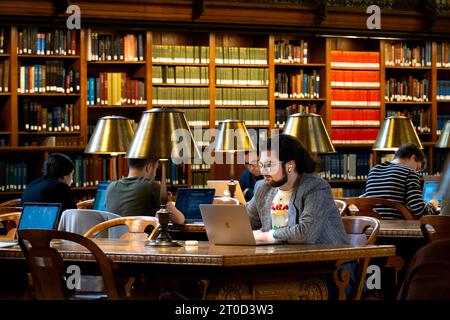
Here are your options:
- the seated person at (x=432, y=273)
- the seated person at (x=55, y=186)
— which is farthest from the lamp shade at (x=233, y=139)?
the seated person at (x=432, y=273)

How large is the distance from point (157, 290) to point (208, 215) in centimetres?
42

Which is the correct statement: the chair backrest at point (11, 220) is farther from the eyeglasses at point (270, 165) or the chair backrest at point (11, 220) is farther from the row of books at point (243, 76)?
the row of books at point (243, 76)

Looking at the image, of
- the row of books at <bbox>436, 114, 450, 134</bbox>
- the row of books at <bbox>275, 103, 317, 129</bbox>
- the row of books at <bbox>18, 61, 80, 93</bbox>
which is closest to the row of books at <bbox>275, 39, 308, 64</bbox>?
the row of books at <bbox>275, 103, 317, 129</bbox>

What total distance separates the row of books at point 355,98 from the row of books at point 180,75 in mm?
1731

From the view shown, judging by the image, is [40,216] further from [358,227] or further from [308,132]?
[308,132]

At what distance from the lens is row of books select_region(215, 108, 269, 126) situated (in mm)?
11188

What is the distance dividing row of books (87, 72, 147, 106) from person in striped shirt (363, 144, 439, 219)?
155 inches

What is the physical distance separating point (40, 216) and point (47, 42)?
18.5 ft

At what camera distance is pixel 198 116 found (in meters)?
11.1

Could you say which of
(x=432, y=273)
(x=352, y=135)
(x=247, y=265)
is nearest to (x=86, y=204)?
(x=247, y=265)

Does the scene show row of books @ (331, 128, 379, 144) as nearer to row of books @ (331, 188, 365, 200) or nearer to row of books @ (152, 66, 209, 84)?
row of books @ (331, 188, 365, 200)

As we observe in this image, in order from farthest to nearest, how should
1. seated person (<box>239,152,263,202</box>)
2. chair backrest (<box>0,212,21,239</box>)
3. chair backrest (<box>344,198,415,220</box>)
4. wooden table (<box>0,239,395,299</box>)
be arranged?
seated person (<box>239,152,263,202</box>), chair backrest (<box>344,198,415,220</box>), chair backrest (<box>0,212,21,239</box>), wooden table (<box>0,239,395,299</box>)

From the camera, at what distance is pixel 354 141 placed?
39.2ft
